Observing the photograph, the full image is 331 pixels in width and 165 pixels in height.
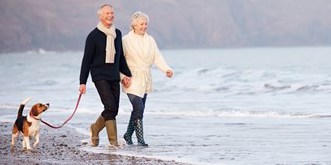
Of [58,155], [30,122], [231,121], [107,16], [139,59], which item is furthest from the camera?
[231,121]

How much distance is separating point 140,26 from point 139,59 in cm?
41

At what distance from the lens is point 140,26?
10734mm

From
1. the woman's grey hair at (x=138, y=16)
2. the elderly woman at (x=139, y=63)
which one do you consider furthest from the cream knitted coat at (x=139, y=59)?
the woman's grey hair at (x=138, y=16)

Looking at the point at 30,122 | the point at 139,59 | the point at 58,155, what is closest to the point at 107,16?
the point at 139,59

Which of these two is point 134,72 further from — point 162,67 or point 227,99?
point 227,99

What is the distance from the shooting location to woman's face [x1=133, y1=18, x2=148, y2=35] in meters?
10.7

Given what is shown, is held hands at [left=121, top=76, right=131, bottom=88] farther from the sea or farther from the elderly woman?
the sea

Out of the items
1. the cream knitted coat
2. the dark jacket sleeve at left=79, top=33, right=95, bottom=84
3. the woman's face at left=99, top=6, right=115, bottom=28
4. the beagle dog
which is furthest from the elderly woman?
the beagle dog

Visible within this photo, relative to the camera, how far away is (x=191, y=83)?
33969 millimetres

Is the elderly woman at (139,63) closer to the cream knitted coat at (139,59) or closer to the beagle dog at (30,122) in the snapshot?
the cream knitted coat at (139,59)

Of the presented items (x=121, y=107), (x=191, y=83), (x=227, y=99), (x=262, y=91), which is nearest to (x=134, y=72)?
(x=121, y=107)

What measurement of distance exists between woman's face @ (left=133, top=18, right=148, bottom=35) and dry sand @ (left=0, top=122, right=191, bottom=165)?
5.19ft

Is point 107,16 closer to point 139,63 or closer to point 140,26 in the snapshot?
point 140,26

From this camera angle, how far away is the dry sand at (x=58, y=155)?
9.49 meters
